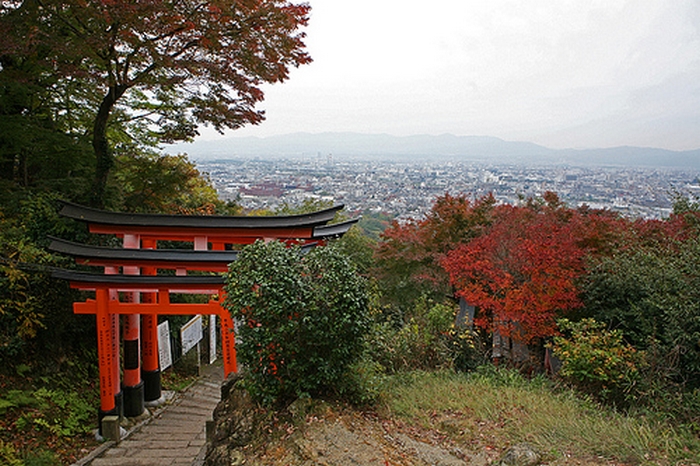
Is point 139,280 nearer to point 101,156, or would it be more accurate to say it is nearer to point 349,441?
point 349,441

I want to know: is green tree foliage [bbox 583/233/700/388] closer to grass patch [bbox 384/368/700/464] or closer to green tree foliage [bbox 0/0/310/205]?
grass patch [bbox 384/368/700/464]

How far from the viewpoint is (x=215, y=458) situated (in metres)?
5.24

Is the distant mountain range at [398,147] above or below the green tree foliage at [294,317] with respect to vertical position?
above

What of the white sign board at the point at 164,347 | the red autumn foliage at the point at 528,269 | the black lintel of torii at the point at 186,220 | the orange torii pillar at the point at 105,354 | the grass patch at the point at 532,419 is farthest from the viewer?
the white sign board at the point at 164,347

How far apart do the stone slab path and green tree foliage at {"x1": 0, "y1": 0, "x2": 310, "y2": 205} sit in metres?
4.93

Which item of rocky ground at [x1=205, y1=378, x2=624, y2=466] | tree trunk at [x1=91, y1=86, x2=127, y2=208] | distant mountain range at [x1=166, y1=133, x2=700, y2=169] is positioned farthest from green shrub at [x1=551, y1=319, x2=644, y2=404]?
distant mountain range at [x1=166, y1=133, x2=700, y2=169]

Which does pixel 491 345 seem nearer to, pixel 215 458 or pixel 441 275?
pixel 441 275

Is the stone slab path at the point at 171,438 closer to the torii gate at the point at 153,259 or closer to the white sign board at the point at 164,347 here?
the torii gate at the point at 153,259

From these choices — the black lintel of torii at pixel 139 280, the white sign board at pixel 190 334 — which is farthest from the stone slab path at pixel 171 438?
the black lintel of torii at pixel 139 280

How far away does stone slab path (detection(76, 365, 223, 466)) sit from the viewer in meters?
7.20

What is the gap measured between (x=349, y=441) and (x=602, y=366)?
4.47 metres

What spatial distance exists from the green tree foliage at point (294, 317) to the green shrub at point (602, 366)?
3.92 m

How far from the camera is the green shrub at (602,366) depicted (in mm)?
6711

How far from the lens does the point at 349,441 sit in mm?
4750
